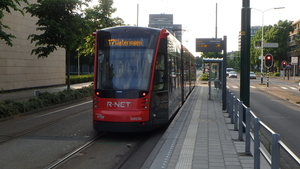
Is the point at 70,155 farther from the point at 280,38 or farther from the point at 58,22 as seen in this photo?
the point at 280,38

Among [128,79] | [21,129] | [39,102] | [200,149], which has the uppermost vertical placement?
[128,79]

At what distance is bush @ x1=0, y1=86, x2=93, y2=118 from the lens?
14.6 m

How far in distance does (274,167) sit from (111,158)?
161 inches

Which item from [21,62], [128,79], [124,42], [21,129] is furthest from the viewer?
[21,62]

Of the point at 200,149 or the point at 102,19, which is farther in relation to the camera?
the point at 102,19

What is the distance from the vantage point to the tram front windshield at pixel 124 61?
395 inches

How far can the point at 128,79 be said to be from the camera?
32.9 feet

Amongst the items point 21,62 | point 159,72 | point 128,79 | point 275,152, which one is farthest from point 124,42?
point 21,62

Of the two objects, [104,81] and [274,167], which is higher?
[104,81]

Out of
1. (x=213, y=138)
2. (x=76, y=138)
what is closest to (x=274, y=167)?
(x=213, y=138)

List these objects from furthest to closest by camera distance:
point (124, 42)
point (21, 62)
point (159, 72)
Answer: point (21, 62) < point (159, 72) < point (124, 42)

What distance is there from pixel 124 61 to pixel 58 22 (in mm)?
11330

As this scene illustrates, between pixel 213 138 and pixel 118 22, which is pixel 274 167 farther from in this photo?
pixel 118 22

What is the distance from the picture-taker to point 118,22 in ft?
107
